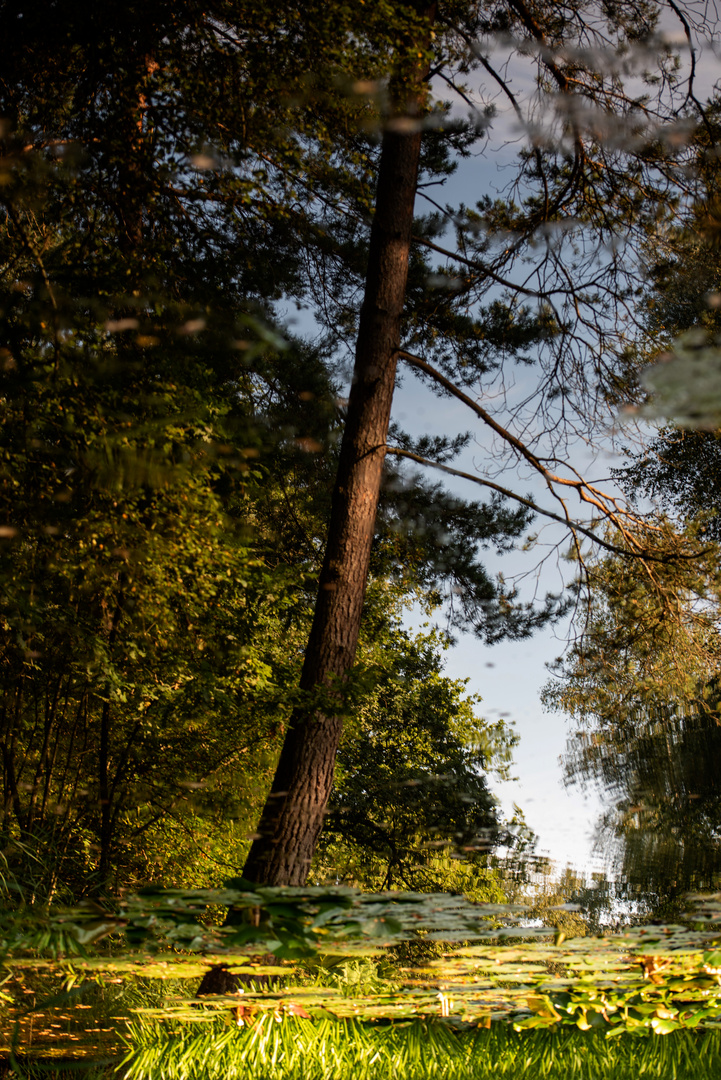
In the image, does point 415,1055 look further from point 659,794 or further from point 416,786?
point 416,786

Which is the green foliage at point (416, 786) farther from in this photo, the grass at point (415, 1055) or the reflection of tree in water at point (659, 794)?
the grass at point (415, 1055)

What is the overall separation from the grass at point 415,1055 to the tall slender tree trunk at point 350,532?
0.82m

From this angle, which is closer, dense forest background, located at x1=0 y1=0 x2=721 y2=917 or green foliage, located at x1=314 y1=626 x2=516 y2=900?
dense forest background, located at x1=0 y1=0 x2=721 y2=917

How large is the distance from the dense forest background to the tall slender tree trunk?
0.03m

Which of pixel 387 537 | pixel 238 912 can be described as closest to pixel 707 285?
pixel 387 537

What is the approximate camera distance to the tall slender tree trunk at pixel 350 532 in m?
3.40

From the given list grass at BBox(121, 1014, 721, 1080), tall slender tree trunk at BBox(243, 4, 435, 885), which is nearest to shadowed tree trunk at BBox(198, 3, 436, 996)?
tall slender tree trunk at BBox(243, 4, 435, 885)

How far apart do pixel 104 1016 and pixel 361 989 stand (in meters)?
1.21

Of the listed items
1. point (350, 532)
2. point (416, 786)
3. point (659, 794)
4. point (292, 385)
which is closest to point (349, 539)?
→ point (350, 532)

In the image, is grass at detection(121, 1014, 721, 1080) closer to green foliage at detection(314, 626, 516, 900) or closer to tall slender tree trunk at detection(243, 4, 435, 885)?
tall slender tree trunk at detection(243, 4, 435, 885)

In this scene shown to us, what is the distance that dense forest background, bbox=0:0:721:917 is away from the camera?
3457mm

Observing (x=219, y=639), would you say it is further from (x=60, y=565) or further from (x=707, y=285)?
(x=707, y=285)

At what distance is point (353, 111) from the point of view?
153 inches

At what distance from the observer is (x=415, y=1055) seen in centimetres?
236
